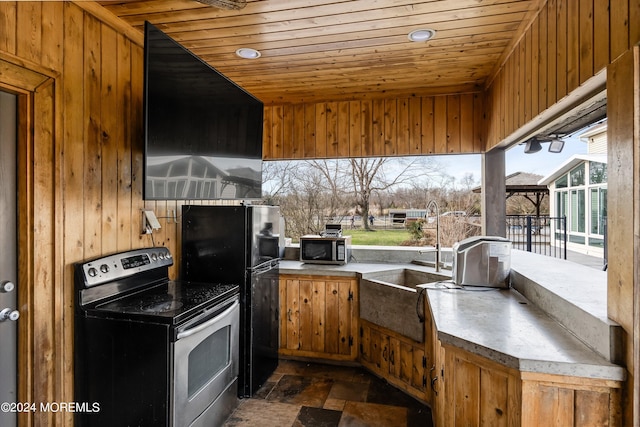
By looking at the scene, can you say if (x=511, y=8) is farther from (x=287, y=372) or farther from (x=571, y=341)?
(x=287, y=372)

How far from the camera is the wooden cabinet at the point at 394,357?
2588mm

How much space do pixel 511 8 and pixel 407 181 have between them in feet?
6.58

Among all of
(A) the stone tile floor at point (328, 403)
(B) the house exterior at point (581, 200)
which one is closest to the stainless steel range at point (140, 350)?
(A) the stone tile floor at point (328, 403)

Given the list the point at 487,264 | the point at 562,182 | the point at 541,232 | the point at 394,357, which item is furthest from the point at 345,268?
the point at 562,182

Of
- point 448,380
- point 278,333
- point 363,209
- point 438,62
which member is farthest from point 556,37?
point 278,333

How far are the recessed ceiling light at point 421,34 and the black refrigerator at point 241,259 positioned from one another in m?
1.63

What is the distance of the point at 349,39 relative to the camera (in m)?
2.34

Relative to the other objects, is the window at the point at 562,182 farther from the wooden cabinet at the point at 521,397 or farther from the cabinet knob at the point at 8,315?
the cabinet knob at the point at 8,315

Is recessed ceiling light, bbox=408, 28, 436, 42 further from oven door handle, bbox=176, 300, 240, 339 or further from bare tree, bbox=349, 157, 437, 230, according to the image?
oven door handle, bbox=176, 300, 240, 339

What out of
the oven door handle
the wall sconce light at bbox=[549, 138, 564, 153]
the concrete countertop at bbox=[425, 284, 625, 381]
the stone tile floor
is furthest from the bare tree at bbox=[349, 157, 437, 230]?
the oven door handle

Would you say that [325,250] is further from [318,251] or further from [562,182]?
[562,182]

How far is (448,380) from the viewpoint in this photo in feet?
5.50

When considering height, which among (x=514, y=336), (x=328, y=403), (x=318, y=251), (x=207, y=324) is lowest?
(x=328, y=403)

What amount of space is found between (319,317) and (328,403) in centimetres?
78
